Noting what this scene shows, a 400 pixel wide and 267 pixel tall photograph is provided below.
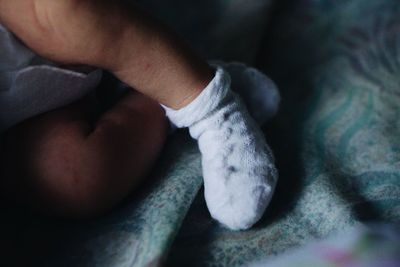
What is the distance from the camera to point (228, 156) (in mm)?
561

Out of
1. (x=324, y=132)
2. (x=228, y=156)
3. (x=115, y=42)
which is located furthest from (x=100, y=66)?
(x=324, y=132)

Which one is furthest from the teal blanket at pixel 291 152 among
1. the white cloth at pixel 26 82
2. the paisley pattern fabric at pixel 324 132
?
the white cloth at pixel 26 82

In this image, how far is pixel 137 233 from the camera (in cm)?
54

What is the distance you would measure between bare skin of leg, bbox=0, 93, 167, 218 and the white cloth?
2 cm

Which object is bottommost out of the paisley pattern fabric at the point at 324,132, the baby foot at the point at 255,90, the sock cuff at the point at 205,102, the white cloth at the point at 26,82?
the paisley pattern fabric at the point at 324,132

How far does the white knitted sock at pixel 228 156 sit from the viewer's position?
1.78 ft

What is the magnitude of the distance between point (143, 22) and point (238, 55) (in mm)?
276

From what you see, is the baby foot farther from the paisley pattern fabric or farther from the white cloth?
the white cloth

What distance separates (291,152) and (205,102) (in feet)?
0.47

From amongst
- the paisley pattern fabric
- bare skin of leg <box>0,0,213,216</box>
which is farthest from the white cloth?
the paisley pattern fabric

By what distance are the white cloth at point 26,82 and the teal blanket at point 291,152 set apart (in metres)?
0.11

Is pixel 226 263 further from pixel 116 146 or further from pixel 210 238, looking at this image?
pixel 116 146

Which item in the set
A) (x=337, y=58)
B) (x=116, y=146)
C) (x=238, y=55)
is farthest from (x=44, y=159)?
(x=337, y=58)

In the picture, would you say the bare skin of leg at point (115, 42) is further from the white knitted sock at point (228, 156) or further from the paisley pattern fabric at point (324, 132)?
the paisley pattern fabric at point (324, 132)
